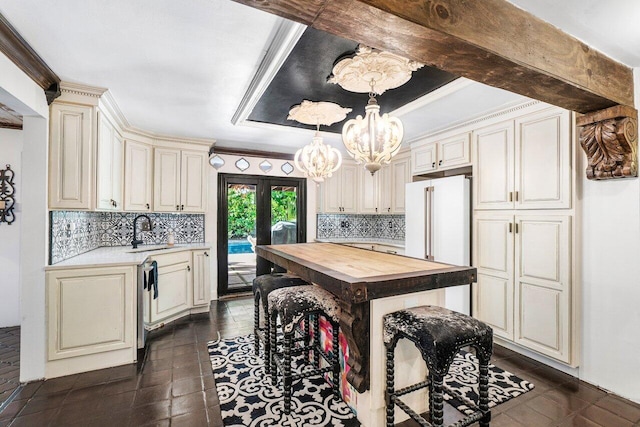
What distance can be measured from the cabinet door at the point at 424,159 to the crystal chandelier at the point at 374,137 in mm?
1895

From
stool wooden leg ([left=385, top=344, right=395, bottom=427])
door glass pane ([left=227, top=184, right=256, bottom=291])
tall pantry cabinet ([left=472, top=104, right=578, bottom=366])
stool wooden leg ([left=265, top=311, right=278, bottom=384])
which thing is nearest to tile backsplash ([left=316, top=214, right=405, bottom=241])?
door glass pane ([left=227, top=184, right=256, bottom=291])

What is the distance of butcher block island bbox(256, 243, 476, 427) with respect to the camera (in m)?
1.54

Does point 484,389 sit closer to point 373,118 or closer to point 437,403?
point 437,403

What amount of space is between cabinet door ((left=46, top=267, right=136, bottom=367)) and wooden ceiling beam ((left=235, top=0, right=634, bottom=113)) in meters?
2.60

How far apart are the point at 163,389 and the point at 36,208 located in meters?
1.72

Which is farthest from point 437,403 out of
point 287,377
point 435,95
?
point 435,95

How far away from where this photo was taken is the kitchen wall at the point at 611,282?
6.92ft

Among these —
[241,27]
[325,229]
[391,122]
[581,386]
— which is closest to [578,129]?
[391,122]

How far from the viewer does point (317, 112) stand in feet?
9.68

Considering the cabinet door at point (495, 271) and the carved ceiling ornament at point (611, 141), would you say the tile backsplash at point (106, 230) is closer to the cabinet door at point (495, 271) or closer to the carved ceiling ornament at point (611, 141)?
the cabinet door at point (495, 271)

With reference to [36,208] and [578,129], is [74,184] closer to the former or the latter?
[36,208]

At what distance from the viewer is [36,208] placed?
235 centimetres

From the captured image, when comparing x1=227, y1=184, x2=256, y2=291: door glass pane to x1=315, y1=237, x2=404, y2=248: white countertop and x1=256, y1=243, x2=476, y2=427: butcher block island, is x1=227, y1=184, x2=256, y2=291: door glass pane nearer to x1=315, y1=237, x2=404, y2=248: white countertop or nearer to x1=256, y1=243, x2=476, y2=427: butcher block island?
x1=315, y1=237, x2=404, y2=248: white countertop

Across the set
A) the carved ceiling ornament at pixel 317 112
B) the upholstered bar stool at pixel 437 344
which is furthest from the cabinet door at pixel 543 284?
the carved ceiling ornament at pixel 317 112
